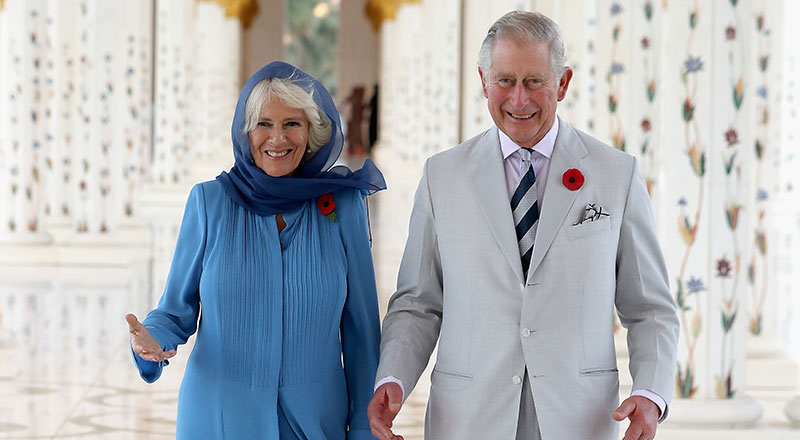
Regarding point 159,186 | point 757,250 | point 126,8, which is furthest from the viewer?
point 159,186

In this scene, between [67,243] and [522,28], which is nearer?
[522,28]

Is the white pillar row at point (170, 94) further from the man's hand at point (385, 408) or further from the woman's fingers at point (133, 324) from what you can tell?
the man's hand at point (385, 408)

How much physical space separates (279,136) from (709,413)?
2571 millimetres

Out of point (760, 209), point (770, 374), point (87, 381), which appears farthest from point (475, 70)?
point (87, 381)

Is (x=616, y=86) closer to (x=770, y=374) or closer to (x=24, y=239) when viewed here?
(x=770, y=374)

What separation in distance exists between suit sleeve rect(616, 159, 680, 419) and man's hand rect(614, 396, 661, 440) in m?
0.04

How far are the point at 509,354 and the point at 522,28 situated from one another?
1.98 feet

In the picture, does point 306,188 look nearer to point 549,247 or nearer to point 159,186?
point 549,247

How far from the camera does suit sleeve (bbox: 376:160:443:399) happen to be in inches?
83.3

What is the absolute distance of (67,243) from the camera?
882 cm

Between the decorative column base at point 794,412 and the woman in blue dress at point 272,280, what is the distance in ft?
8.96

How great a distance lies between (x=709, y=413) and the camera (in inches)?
163

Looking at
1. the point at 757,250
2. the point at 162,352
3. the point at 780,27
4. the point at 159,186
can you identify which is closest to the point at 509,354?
the point at 162,352

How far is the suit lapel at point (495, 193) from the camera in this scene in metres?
2.04
